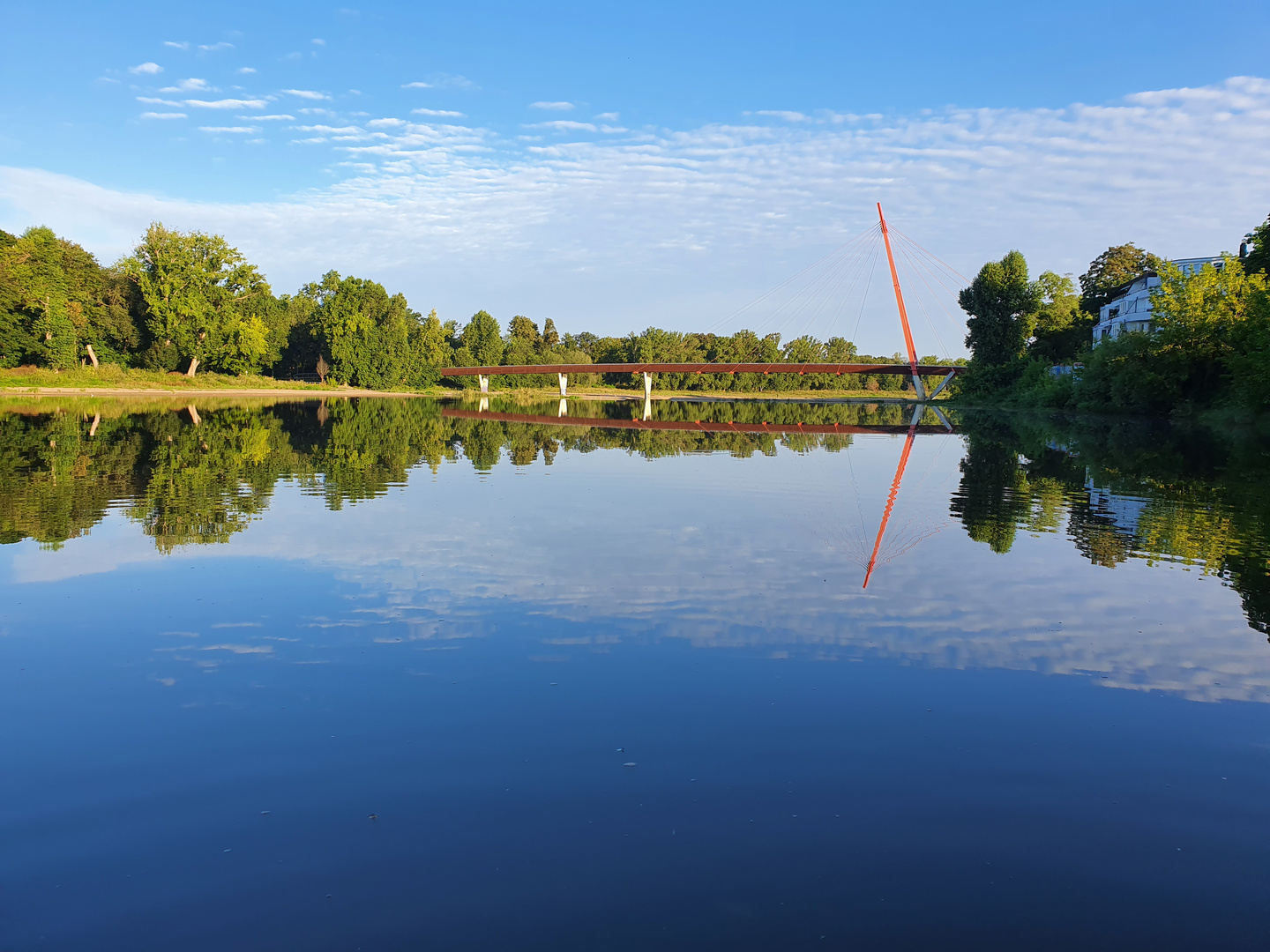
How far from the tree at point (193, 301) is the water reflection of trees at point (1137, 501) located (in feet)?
242

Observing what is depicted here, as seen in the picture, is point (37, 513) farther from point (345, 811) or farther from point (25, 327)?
point (25, 327)

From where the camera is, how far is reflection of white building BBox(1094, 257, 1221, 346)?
7294 cm

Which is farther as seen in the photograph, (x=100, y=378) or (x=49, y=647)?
(x=100, y=378)

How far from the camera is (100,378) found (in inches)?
2990

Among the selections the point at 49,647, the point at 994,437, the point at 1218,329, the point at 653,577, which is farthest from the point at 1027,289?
Answer: the point at 49,647

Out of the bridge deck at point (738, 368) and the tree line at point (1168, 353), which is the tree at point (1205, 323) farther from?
the bridge deck at point (738, 368)

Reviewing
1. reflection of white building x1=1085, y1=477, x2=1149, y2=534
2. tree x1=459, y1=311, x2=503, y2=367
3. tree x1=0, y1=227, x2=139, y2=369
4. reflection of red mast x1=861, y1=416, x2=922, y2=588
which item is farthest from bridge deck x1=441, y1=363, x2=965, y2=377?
reflection of white building x1=1085, y1=477, x2=1149, y2=534

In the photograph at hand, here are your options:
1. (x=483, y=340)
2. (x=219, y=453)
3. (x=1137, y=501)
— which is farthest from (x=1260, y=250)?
(x=483, y=340)

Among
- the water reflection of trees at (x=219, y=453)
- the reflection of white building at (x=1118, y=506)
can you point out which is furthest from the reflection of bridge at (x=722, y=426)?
the reflection of white building at (x=1118, y=506)

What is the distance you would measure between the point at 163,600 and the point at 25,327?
79221 mm

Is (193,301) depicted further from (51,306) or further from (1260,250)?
(1260,250)

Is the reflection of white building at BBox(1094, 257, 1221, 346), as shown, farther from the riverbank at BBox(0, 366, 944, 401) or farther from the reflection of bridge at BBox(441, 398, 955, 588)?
the riverbank at BBox(0, 366, 944, 401)

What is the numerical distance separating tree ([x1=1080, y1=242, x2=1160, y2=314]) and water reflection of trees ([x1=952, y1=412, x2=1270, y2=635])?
6602cm

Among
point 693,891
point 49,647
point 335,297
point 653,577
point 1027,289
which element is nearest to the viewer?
point 693,891
